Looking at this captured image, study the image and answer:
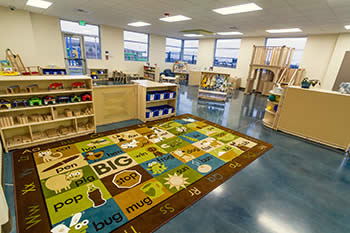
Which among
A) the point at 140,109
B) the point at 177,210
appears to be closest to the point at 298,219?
the point at 177,210

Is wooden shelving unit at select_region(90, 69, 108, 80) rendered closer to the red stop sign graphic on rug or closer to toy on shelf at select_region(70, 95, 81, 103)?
toy on shelf at select_region(70, 95, 81, 103)

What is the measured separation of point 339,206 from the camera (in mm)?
2447

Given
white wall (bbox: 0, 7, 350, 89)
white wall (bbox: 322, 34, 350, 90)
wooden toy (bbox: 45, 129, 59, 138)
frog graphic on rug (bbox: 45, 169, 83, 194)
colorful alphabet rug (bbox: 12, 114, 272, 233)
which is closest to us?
colorful alphabet rug (bbox: 12, 114, 272, 233)

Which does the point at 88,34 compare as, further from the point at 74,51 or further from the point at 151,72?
the point at 151,72

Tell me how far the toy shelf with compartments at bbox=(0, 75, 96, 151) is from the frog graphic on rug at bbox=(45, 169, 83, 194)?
1.36 m

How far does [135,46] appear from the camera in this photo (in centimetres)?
1316

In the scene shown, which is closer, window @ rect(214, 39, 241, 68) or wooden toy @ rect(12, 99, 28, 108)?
wooden toy @ rect(12, 99, 28, 108)

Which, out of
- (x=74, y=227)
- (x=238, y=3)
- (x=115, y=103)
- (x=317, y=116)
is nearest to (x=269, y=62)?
(x=238, y=3)

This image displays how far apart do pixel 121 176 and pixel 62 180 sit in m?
0.84

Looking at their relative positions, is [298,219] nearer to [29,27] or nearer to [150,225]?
[150,225]

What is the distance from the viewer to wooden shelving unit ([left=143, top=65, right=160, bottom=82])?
40.7ft

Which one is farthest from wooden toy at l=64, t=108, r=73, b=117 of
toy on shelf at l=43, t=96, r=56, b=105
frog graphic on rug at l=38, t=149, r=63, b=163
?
frog graphic on rug at l=38, t=149, r=63, b=163

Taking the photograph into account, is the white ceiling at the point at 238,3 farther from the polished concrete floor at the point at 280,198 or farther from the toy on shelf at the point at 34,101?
the toy on shelf at the point at 34,101

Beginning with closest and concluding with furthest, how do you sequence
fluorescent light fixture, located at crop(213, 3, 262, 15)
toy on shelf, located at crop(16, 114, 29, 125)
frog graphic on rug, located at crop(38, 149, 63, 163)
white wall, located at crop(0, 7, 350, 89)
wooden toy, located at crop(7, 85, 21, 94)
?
frog graphic on rug, located at crop(38, 149, 63, 163)
wooden toy, located at crop(7, 85, 21, 94)
toy on shelf, located at crop(16, 114, 29, 125)
fluorescent light fixture, located at crop(213, 3, 262, 15)
white wall, located at crop(0, 7, 350, 89)
